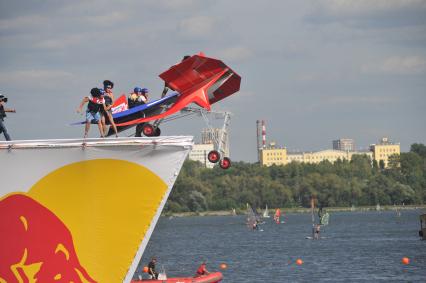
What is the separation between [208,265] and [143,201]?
7144 centimetres

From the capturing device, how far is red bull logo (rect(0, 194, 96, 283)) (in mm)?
16641

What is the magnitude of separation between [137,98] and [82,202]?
38.4ft

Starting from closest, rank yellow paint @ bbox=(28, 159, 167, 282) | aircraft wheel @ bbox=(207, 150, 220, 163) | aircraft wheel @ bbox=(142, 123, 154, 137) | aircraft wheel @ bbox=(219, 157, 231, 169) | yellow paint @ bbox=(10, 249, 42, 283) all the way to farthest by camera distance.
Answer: yellow paint @ bbox=(10, 249, 42, 283)
yellow paint @ bbox=(28, 159, 167, 282)
aircraft wheel @ bbox=(142, 123, 154, 137)
aircraft wheel @ bbox=(219, 157, 231, 169)
aircraft wheel @ bbox=(207, 150, 220, 163)

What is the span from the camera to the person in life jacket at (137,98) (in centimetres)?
2836

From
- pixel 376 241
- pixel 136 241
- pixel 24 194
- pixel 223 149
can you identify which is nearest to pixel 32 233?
pixel 24 194

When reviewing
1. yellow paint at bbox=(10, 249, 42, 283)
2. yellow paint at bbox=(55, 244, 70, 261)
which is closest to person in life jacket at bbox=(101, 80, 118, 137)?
yellow paint at bbox=(55, 244, 70, 261)

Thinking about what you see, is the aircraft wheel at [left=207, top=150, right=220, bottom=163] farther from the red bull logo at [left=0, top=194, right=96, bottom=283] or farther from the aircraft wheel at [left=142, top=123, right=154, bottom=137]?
the red bull logo at [left=0, top=194, right=96, bottom=283]

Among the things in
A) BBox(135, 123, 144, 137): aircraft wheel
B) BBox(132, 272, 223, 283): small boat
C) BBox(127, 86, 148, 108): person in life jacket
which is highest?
BBox(127, 86, 148, 108): person in life jacket

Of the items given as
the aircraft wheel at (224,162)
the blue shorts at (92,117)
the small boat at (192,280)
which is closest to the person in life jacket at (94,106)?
the blue shorts at (92,117)

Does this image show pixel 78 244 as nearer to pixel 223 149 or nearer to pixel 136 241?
pixel 136 241

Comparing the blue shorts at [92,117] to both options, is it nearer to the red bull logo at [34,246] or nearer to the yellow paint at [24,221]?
the red bull logo at [34,246]

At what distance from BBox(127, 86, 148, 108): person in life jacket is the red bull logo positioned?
11578 mm

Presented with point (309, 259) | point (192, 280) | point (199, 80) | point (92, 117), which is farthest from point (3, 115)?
point (309, 259)

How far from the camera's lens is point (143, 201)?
1717cm
